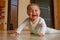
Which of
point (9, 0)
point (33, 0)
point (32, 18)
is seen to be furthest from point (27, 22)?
point (9, 0)

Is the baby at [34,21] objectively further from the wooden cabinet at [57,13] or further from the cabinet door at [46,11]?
the cabinet door at [46,11]

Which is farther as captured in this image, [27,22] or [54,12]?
[54,12]

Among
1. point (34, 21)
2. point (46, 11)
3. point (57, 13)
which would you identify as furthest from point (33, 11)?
point (46, 11)

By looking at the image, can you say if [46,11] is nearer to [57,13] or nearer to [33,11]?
[57,13]

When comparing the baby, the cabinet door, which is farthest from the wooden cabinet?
the baby

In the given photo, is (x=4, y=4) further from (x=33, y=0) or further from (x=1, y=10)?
(x=33, y=0)

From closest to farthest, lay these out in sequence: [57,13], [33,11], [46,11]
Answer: [33,11]
[57,13]
[46,11]

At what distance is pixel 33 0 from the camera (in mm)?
4066

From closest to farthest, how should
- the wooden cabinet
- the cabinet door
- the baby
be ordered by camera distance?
the baby
the wooden cabinet
the cabinet door

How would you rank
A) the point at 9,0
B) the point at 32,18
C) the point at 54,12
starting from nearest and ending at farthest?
the point at 32,18 < the point at 54,12 < the point at 9,0

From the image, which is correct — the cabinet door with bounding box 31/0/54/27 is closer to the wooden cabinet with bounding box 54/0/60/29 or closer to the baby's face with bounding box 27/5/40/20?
the wooden cabinet with bounding box 54/0/60/29

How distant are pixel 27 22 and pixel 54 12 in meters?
2.89

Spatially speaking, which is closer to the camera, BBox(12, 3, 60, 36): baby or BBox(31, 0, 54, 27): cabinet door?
BBox(12, 3, 60, 36): baby

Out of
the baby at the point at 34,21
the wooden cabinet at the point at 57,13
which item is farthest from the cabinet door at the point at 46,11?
the baby at the point at 34,21
